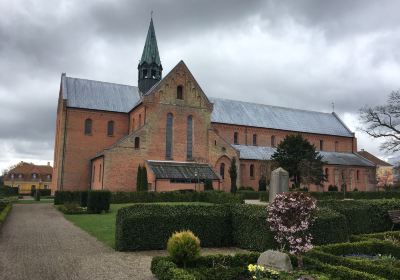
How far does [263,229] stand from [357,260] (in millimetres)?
4133

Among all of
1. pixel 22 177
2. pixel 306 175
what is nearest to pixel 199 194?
pixel 306 175

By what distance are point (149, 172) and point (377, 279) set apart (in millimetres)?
30163

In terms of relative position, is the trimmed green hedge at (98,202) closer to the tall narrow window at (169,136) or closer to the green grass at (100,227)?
the green grass at (100,227)

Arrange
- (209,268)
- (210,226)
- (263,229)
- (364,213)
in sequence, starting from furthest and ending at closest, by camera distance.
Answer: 1. (364,213)
2. (210,226)
3. (263,229)
4. (209,268)

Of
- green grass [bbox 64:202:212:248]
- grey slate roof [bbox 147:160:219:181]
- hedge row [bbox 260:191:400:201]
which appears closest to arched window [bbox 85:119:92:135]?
grey slate roof [bbox 147:160:219:181]

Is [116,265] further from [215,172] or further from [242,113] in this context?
[242,113]

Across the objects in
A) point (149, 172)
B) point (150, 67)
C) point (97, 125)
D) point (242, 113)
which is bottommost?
point (149, 172)

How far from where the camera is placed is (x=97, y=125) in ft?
143

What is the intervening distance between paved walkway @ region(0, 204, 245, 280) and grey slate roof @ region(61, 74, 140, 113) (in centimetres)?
A: 2782

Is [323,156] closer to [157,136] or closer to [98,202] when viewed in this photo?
[157,136]

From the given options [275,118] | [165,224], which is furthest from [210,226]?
[275,118]

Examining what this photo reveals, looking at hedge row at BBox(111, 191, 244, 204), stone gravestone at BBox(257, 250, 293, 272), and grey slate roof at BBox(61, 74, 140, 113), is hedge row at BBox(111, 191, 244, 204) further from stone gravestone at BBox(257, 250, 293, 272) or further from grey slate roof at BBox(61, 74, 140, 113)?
stone gravestone at BBox(257, 250, 293, 272)

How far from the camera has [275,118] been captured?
5531 cm

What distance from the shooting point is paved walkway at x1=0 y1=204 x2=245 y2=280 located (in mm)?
9594
